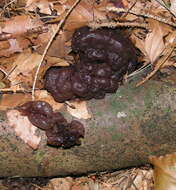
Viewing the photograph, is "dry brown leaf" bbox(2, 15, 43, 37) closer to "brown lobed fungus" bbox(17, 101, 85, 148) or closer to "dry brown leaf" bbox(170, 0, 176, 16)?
"brown lobed fungus" bbox(17, 101, 85, 148)

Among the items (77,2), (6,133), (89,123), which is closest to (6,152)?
(6,133)

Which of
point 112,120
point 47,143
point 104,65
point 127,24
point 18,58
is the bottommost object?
point 47,143

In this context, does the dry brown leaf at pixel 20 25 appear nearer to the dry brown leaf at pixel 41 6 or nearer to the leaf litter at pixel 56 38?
the leaf litter at pixel 56 38

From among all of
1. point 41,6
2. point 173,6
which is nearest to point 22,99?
point 41,6

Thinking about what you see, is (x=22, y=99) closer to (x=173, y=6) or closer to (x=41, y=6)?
(x=41, y=6)

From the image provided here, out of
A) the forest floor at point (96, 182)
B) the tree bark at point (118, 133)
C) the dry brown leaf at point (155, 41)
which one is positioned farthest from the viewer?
the forest floor at point (96, 182)

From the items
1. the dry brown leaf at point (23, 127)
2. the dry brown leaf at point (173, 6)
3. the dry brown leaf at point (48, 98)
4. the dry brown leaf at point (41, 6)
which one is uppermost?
the dry brown leaf at point (173, 6)

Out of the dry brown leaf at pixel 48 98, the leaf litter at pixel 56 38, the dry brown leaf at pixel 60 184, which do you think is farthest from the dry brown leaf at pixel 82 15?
the dry brown leaf at pixel 60 184

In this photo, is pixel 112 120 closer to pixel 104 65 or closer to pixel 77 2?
pixel 104 65
